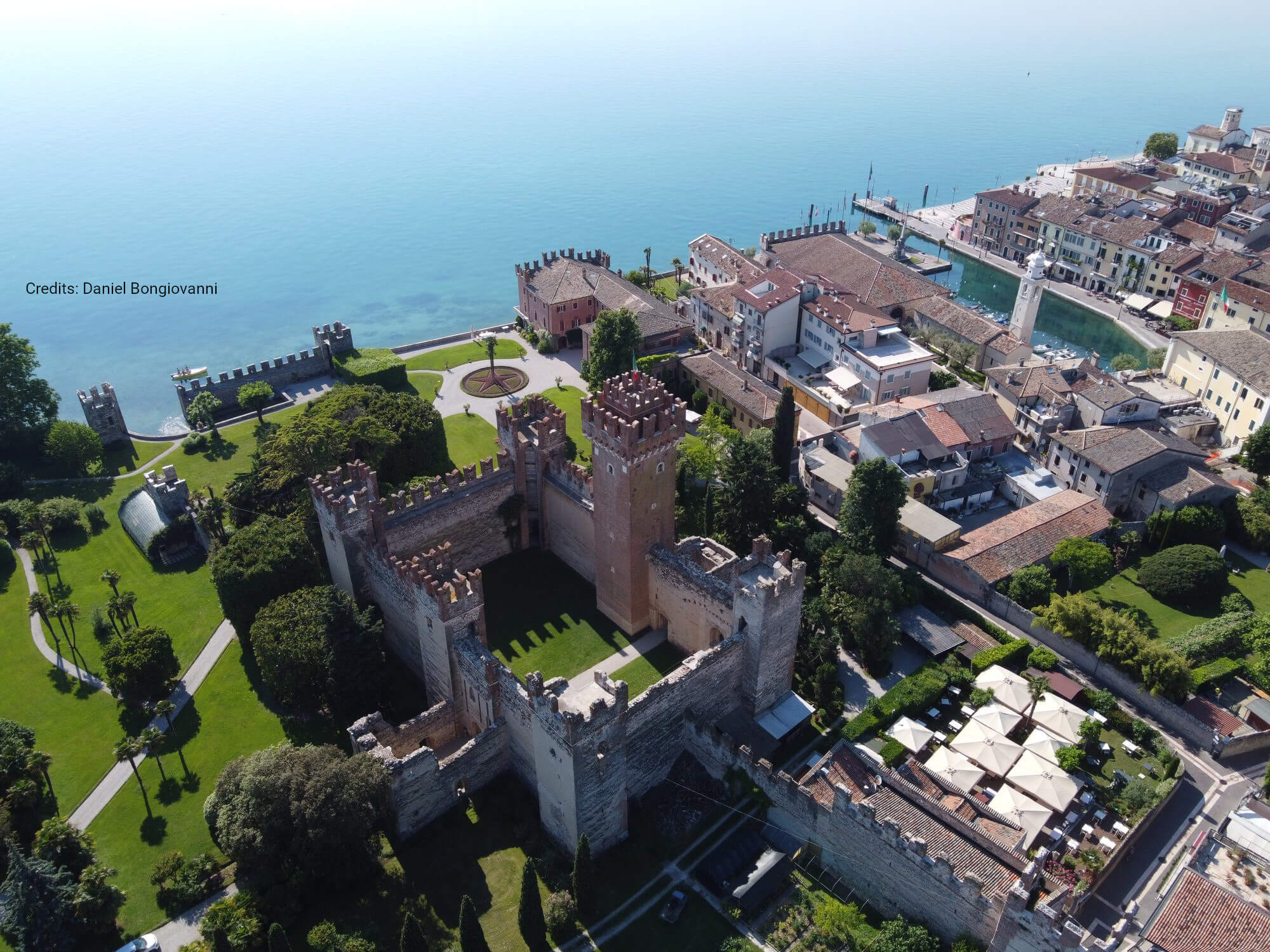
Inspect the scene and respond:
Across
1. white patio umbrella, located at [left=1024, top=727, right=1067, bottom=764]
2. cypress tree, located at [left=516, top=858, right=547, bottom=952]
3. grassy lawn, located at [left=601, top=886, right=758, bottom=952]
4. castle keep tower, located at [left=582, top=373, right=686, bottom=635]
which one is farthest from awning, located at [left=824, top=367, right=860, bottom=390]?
cypress tree, located at [left=516, top=858, right=547, bottom=952]

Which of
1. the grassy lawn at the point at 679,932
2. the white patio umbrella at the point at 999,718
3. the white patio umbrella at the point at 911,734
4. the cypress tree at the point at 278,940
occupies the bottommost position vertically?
the grassy lawn at the point at 679,932

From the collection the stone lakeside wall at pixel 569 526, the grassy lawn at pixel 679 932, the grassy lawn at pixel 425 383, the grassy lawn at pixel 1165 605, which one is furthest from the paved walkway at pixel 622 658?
the grassy lawn at pixel 425 383

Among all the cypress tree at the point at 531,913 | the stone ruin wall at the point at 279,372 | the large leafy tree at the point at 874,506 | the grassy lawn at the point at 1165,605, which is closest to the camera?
the cypress tree at the point at 531,913

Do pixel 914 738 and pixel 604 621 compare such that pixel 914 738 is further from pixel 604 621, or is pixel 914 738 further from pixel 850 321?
pixel 850 321

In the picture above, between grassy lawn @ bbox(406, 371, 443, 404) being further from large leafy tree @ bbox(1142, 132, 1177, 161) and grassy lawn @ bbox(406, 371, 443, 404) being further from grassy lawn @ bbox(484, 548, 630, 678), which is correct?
large leafy tree @ bbox(1142, 132, 1177, 161)

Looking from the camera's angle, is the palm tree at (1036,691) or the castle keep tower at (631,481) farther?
the palm tree at (1036,691)

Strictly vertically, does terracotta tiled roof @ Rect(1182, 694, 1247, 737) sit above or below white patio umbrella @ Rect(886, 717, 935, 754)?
below

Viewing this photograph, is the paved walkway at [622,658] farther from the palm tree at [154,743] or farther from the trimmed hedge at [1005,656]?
the palm tree at [154,743]

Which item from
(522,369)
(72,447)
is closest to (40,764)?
(72,447)
